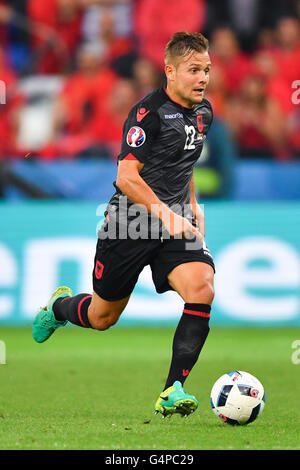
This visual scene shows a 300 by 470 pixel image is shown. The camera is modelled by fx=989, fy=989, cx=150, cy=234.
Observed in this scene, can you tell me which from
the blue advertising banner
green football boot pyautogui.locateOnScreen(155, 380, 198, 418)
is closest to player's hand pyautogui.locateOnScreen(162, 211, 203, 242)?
green football boot pyautogui.locateOnScreen(155, 380, 198, 418)

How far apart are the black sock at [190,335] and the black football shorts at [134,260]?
31cm

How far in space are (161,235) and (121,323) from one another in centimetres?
479

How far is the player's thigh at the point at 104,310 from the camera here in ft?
21.7

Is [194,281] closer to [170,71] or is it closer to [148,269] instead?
[170,71]

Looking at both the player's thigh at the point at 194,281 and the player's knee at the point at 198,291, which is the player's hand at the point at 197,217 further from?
the player's knee at the point at 198,291

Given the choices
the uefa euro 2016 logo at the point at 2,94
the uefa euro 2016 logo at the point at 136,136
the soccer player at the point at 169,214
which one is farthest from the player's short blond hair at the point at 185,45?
the uefa euro 2016 logo at the point at 2,94

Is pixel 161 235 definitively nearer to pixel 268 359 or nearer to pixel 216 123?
pixel 268 359

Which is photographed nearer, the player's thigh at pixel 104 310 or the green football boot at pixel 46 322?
the player's thigh at pixel 104 310

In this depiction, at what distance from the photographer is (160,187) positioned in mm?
6332

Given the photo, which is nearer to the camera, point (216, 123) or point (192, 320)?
point (192, 320)

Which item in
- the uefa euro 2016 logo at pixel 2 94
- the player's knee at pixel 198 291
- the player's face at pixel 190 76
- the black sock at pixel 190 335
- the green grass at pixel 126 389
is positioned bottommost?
the green grass at pixel 126 389

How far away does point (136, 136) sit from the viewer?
6020 mm

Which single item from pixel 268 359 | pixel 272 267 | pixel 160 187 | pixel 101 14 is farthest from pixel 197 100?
pixel 101 14
